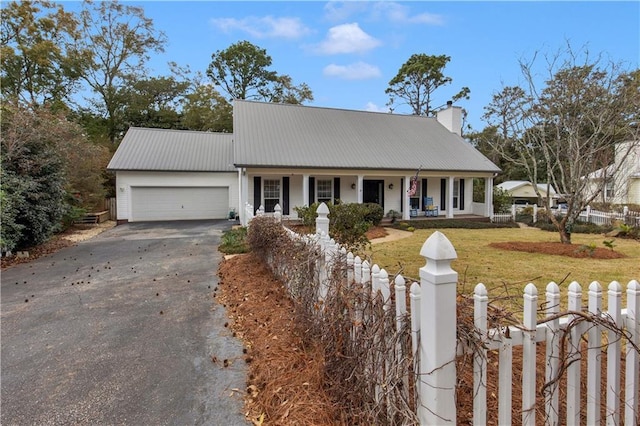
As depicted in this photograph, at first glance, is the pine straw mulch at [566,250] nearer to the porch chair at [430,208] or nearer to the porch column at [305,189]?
the porch column at [305,189]

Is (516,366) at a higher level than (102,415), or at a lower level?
higher

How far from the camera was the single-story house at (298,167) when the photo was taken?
16.2 meters

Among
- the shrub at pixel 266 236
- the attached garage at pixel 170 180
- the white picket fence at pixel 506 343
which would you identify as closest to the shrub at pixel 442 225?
the attached garage at pixel 170 180

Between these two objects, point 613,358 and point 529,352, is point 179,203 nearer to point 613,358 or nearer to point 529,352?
point 529,352

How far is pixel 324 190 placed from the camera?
17.2 m

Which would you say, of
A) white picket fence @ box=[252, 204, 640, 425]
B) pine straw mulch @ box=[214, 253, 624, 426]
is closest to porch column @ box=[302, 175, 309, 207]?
pine straw mulch @ box=[214, 253, 624, 426]

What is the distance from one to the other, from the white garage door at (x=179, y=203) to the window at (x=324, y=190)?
224 inches

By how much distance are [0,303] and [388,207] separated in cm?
1579

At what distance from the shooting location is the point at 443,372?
5.51 ft

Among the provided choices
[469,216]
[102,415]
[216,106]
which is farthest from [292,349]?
[216,106]

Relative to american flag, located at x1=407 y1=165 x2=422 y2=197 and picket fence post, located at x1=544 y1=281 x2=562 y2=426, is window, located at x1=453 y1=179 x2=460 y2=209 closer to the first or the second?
american flag, located at x1=407 y1=165 x2=422 y2=197

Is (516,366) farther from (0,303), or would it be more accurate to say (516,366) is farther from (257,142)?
(257,142)

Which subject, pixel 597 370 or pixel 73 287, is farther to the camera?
pixel 73 287

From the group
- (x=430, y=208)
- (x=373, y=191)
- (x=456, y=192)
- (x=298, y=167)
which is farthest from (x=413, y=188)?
(x=298, y=167)
